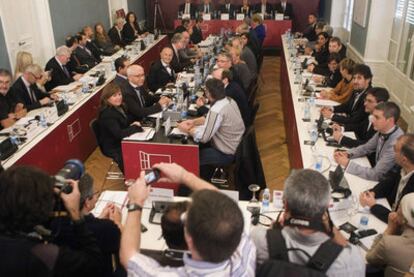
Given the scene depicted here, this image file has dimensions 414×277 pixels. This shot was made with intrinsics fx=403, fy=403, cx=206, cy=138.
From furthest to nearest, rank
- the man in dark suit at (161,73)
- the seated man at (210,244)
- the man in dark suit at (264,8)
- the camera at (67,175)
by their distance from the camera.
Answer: the man in dark suit at (264,8), the man in dark suit at (161,73), the camera at (67,175), the seated man at (210,244)

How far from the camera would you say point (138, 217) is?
176 centimetres

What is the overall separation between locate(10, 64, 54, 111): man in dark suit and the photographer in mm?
3574

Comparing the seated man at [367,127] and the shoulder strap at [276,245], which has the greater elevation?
the shoulder strap at [276,245]

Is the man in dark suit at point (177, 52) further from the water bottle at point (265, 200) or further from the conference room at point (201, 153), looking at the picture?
the water bottle at point (265, 200)

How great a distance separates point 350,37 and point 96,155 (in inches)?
261

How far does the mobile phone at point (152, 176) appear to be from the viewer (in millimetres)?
1930

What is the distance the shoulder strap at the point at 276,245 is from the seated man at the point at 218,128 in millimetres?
2331

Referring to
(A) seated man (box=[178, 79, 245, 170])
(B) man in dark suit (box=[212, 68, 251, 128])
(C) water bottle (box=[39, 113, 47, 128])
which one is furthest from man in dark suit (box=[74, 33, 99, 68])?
(A) seated man (box=[178, 79, 245, 170])

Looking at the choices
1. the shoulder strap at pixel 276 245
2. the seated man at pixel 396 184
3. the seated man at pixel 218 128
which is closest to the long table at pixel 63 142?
the seated man at pixel 218 128

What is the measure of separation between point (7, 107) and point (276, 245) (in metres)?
3.97

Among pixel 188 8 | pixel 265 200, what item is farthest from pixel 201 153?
pixel 188 8

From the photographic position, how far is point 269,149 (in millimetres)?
5590

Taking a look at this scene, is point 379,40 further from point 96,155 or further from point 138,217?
point 138,217

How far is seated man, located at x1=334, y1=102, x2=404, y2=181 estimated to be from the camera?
3.15m
